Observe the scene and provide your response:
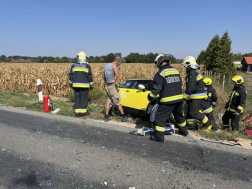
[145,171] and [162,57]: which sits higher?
[162,57]

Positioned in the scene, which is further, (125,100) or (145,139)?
(125,100)

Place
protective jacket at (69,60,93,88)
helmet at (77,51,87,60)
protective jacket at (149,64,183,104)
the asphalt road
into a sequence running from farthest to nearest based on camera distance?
helmet at (77,51,87,60) < protective jacket at (69,60,93,88) < protective jacket at (149,64,183,104) < the asphalt road

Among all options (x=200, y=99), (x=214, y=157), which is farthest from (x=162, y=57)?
(x=214, y=157)

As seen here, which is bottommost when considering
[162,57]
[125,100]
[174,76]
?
[125,100]

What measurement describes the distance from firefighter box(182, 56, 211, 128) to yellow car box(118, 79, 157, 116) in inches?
38.8

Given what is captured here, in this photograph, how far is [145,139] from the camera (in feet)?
15.6

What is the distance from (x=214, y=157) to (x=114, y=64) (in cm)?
380

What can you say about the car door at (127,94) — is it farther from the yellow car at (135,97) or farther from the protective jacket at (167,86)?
the protective jacket at (167,86)

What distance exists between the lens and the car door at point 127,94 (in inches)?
250

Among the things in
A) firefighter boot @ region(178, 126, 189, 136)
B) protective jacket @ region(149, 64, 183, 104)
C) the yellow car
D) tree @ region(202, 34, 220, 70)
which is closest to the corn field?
the yellow car

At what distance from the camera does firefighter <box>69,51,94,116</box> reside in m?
6.68

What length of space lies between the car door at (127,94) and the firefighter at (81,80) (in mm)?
1200

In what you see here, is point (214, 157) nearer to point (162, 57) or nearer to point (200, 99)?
point (200, 99)

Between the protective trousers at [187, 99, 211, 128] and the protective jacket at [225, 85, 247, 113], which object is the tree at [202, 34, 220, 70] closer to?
the protective jacket at [225, 85, 247, 113]
